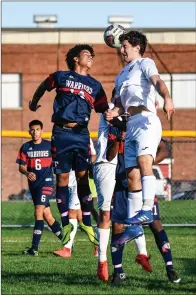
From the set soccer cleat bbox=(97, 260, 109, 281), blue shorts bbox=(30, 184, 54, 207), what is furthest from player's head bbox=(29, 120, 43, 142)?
soccer cleat bbox=(97, 260, 109, 281)

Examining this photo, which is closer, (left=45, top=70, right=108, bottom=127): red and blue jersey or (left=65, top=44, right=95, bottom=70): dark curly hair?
(left=45, top=70, right=108, bottom=127): red and blue jersey

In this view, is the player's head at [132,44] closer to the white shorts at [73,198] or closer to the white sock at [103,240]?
the white sock at [103,240]

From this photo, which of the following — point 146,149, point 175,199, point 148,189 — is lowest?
point 175,199

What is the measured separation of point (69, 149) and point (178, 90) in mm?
37701

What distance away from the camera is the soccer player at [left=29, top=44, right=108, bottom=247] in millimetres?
10984

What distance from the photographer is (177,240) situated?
56.2 ft

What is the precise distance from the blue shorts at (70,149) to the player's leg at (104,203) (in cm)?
47

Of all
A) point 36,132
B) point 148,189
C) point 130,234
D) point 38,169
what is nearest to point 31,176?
point 38,169

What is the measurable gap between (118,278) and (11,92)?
40379 mm

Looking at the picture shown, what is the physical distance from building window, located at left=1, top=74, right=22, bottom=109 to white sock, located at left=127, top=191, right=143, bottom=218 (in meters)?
39.5

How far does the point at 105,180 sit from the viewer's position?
11.8m

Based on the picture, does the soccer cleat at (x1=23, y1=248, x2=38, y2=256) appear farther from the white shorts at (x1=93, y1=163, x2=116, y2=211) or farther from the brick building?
the brick building

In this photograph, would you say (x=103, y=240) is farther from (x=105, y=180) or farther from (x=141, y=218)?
(x=141, y=218)

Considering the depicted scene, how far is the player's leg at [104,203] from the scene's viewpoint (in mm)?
10422
